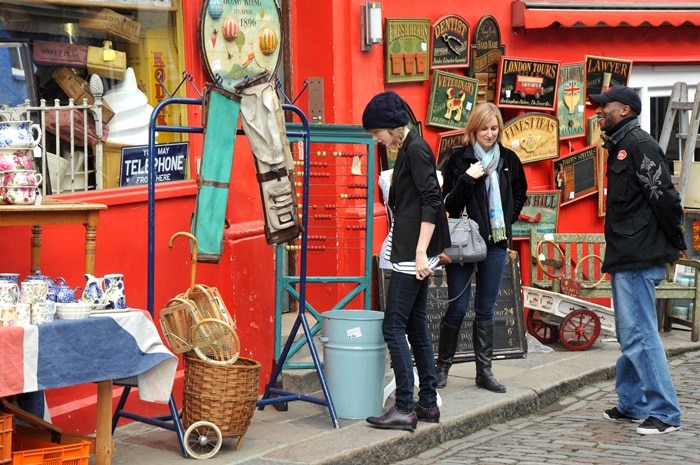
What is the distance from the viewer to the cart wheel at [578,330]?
9.29m

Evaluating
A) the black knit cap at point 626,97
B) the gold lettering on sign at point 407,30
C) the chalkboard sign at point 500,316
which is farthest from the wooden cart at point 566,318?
the black knit cap at point 626,97

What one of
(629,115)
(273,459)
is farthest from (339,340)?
(629,115)

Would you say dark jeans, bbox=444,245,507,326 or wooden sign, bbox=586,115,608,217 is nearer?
dark jeans, bbox=444,245,507,326

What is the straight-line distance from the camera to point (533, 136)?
10.2 m

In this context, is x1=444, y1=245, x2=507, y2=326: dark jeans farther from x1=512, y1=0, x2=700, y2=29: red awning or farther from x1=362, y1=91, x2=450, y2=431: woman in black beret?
x1=512, y1=0, x2=700, y2=29: red awning

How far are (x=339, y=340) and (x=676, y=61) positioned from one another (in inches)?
230

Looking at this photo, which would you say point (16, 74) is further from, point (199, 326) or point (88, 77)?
point (199, 326)

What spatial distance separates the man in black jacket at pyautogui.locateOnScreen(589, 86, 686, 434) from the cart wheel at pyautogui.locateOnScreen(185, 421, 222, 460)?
2396 mm

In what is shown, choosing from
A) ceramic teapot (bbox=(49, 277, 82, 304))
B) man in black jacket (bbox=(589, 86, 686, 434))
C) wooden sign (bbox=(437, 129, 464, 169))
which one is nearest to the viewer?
ceramic teapot (bbox=(49, 277, 82, 304))

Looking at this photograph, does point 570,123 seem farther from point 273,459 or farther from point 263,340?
point 273,459

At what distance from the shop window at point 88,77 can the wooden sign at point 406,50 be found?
1.91 meters

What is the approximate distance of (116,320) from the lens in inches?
225

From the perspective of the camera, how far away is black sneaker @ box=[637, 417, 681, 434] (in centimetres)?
694

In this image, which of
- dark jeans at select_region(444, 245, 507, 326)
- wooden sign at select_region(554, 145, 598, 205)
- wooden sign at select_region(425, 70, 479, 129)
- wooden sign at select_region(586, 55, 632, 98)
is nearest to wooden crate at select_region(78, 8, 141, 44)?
dark jeans at select_region(444, 245, 507, 326)
